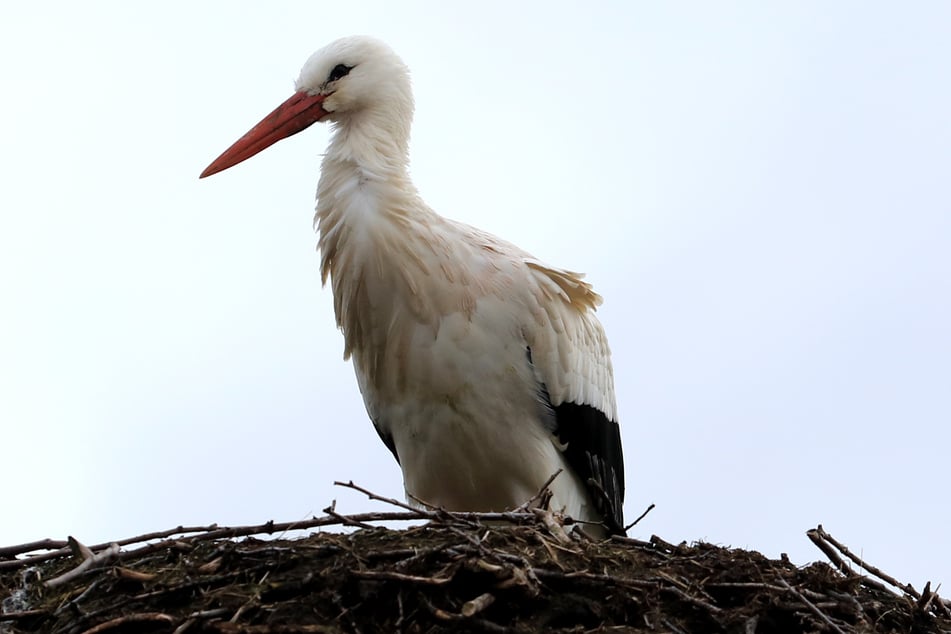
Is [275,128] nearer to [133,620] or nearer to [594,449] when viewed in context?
[594,449]

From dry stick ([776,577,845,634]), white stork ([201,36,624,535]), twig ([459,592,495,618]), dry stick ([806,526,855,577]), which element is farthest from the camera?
white stork ([201,36,624,535])

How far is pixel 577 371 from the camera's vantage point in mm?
5562

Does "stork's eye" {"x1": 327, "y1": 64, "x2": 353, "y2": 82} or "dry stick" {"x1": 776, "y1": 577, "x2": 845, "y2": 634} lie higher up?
"stork's eye" {"x1": 327, "y1": 64, "x2": 353, "y2": 82}

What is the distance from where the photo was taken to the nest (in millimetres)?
3889

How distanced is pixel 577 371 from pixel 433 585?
5.91 feet

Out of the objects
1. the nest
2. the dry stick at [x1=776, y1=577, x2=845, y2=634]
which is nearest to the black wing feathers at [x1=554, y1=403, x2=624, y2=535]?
the nest

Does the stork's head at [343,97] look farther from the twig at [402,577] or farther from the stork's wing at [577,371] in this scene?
the twig at [402,577]

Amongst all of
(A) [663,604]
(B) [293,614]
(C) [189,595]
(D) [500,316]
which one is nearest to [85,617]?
(C) [189,595]

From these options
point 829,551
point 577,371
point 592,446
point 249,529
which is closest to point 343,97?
point 577,371

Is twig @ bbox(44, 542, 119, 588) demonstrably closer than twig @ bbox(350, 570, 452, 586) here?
No

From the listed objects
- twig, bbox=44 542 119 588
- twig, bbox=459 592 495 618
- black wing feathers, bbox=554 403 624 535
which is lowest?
twig, bbox=459 592 495 618

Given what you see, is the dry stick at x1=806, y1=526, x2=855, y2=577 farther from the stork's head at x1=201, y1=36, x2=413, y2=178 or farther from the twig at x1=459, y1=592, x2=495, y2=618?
the stork's head at x1=201, y1=36, x2=413, y2=178

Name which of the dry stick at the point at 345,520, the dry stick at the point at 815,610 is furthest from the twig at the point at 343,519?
the dry stick at the point at 815,610

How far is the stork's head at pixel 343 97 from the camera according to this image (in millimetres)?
5633
